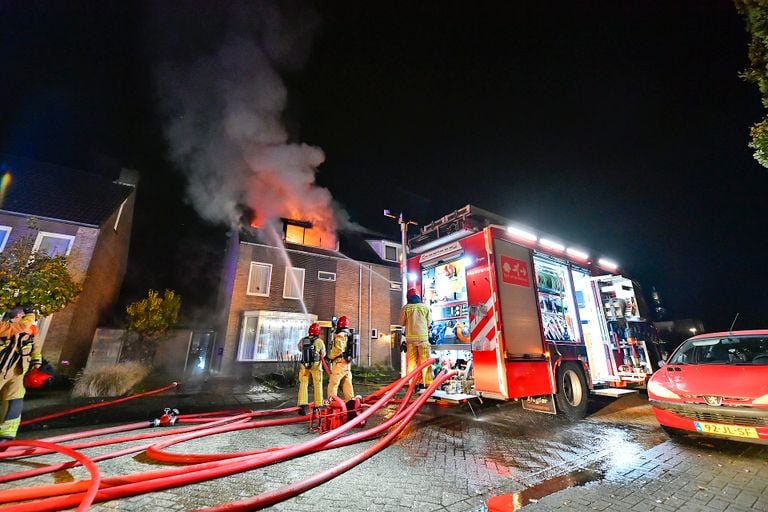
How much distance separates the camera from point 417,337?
219 inches

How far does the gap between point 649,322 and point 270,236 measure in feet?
53.2

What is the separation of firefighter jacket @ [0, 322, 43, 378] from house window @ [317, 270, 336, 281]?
41.3 feet

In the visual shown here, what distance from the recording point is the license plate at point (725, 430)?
3539 millimetres

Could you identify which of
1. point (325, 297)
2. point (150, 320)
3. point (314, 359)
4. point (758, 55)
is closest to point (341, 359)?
point (314, 359)

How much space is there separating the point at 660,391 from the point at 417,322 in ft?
12.0

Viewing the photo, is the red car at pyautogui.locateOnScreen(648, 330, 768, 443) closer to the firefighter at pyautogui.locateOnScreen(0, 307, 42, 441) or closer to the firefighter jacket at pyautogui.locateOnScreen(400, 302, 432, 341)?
the firefighter jacket at pyautogui.locateOnScreen(400, 302, 432, 341)

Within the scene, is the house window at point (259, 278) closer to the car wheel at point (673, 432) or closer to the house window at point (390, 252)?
the house window at point (390, 252)

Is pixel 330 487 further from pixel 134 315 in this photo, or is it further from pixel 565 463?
pixel 134 315

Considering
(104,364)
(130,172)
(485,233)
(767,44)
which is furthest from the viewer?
(130,172)

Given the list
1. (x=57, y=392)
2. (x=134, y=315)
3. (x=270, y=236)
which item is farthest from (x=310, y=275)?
(x=57, y=392)

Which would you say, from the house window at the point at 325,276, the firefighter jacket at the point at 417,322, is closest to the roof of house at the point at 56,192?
the house window at the point at 325,276

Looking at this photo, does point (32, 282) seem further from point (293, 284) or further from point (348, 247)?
point (348, 247)

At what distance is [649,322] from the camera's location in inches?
A: 324

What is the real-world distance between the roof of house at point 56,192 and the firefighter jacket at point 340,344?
43.9 ft
